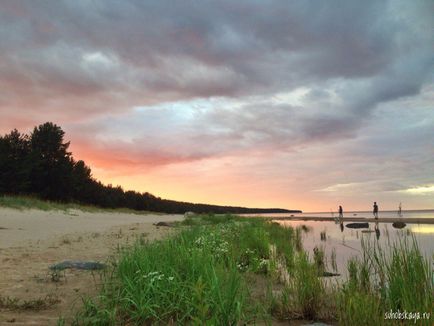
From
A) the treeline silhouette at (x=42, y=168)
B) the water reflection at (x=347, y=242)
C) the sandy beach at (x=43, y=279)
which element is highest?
the treeline silhouette at (x=42, y=168)

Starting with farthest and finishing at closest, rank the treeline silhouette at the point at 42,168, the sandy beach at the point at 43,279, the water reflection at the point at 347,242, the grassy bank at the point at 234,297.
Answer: the treeline silhouette at the point at 42,168 < the water reflection at the point at 347,242 < the sandy beach at the point at 43,279 < the grassy bank at the point at 234,297

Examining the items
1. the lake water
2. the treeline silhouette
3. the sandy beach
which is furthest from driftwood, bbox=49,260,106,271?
the treeline silhouette

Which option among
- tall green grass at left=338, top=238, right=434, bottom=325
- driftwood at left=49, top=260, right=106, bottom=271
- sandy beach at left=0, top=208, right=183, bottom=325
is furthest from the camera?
driftwood at left=49, top=260, right=106, bottom=271

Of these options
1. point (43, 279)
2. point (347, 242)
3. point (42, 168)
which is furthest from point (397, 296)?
point (42, 168)

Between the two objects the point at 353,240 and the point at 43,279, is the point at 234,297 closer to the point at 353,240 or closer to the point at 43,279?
the point at 43,279

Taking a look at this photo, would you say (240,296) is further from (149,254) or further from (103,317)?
(149,254)

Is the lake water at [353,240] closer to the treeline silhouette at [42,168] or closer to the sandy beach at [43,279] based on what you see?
the sandy beach at [43,279]

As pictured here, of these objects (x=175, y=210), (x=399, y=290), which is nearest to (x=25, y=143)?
(x=399, y=290)

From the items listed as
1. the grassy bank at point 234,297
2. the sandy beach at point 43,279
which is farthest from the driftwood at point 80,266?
the grassy bank at point 234,297

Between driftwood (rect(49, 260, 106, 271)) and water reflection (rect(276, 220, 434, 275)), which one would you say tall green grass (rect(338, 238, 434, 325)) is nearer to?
water reflection (rect(276, 220, 434, 275))

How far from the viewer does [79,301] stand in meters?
6.79

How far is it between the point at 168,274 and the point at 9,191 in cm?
5233

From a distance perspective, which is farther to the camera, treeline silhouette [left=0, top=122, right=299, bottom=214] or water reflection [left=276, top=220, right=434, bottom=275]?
treeline silhouette [left=0, top=122, right=299, bottom=214]

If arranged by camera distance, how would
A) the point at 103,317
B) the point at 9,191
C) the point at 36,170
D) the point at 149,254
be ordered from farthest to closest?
the point at 36,170 < the point at 9,191 < the point at 149,254 < the point at 103,317
